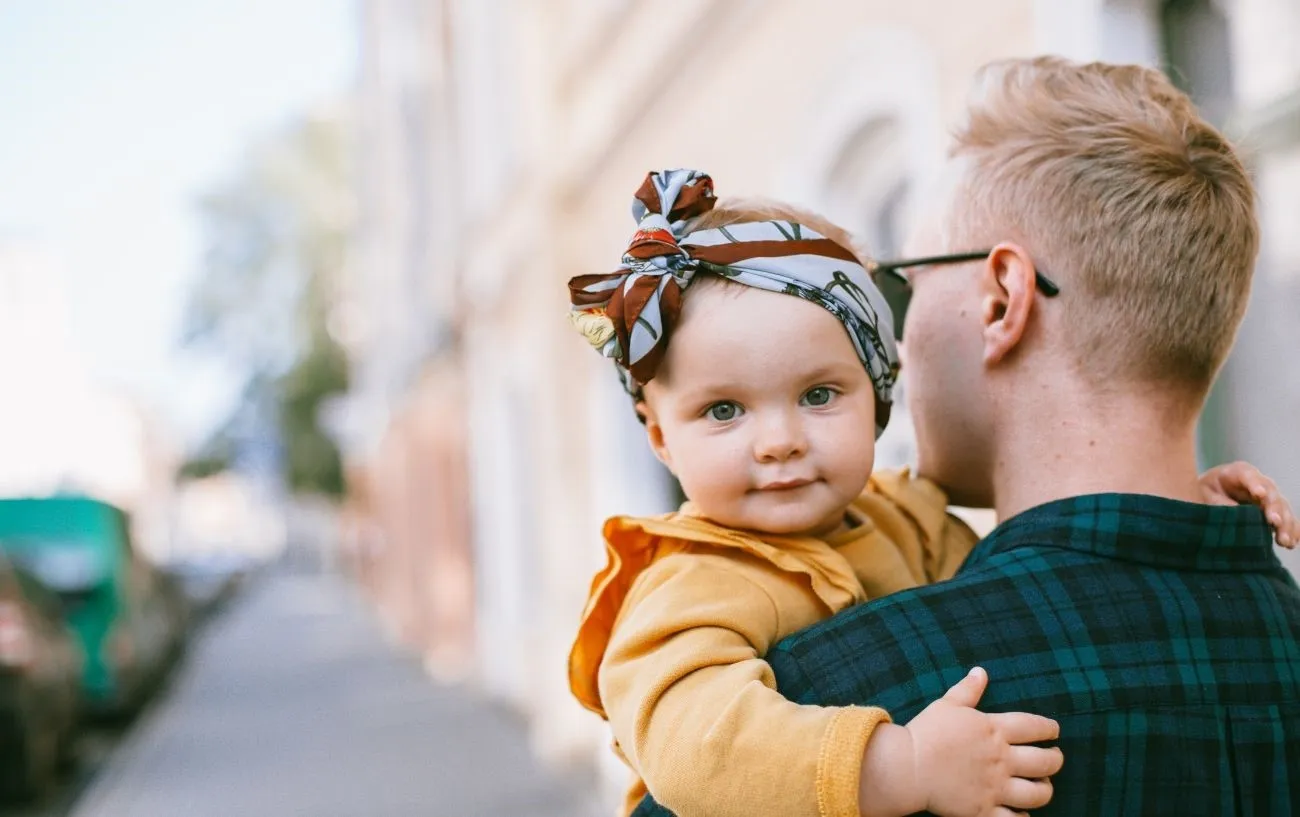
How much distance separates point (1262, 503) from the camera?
1.89m

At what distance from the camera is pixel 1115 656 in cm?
145

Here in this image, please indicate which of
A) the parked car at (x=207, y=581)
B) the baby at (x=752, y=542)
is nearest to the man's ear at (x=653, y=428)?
the baby at (x=752, y=542)

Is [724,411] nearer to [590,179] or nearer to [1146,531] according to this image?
[1146,531]

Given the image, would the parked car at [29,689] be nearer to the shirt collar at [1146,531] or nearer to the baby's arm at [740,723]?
the baby's arm at [740,723]

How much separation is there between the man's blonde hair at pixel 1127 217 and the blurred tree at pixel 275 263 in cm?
4061

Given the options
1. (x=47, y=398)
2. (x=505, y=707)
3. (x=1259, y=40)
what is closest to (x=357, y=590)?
(x=47, y=398)

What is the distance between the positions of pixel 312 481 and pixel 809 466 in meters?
41.4

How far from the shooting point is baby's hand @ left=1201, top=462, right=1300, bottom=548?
6.13ft

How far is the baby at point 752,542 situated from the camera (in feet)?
4.56

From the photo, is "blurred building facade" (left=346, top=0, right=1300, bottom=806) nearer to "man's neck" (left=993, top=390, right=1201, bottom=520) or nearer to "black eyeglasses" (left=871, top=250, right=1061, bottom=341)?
"black eyeglasses" (left=871, top=250, right=1061, bottom=341)

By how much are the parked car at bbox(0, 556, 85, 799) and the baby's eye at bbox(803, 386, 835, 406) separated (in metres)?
8.80

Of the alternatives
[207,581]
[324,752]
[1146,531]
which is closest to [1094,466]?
[1146,531]

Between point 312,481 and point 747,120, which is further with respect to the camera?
point 312,481

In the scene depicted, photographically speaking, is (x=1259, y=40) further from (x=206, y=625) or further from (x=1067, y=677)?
(x=206, y=625)
